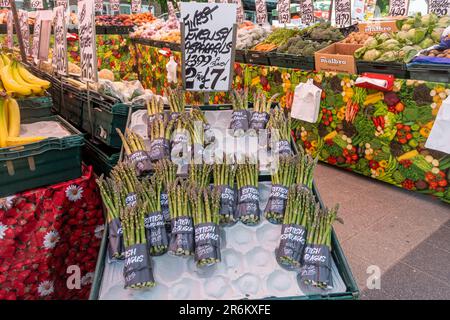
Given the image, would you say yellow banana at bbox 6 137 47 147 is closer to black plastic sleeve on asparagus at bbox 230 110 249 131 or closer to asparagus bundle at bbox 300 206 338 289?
black plastic sleeve on asparagus at bbox 230 110 249 131

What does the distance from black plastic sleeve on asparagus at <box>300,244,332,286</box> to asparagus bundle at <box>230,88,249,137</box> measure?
0.92 metres

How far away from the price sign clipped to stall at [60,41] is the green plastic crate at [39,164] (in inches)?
54.7

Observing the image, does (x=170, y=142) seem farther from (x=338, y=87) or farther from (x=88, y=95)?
(x=338, y=87)

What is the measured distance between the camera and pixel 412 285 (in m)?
2.36

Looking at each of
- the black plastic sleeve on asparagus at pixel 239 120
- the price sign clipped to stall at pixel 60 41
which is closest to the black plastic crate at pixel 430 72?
the black plastic sleeve on asparagus at pixel 239 120

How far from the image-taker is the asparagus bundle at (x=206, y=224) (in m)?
1.44

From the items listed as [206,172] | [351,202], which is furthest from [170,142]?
[351,202]

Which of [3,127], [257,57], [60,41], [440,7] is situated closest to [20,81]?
[60,41]

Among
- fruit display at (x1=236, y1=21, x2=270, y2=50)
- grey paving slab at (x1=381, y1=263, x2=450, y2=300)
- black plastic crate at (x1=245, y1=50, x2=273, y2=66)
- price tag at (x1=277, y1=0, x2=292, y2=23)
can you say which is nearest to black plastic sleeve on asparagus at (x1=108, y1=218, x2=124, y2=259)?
grey paving slab at (x1=381, y1=263, x2=450, y2=300)

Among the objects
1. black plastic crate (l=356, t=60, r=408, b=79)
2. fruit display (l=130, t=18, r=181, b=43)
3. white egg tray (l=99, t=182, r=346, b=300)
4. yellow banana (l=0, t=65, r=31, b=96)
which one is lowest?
white egg tray (l=99, t=182, r=346, b=300)

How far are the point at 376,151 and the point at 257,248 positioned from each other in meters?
2.63

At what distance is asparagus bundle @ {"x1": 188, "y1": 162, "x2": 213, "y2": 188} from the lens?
174 centimetres

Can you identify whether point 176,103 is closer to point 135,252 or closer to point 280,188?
point 280,188

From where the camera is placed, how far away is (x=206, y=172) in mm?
1753
